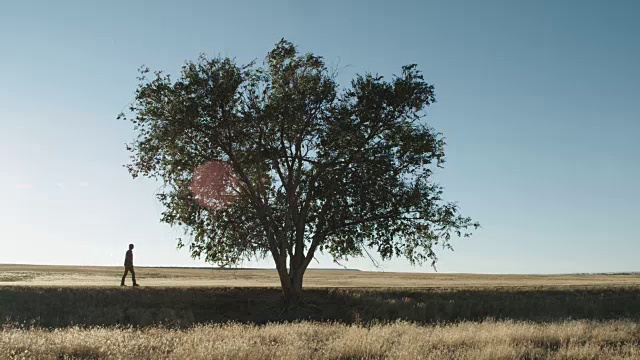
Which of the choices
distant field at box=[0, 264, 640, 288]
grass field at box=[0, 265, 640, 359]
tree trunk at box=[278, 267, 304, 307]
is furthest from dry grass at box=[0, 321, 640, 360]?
distant field at box=[0, 264, 640, 288]

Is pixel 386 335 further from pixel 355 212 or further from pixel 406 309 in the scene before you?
pixel 355 212

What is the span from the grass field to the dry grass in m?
0.05

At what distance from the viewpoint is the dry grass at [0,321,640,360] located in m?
14.3

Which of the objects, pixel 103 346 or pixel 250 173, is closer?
pixel 103 346

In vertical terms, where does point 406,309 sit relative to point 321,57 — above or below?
below

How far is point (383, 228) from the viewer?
104 ft

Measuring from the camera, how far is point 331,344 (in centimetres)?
1631

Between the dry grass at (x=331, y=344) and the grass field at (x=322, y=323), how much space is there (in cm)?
5

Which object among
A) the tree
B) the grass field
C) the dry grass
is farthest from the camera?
the tree

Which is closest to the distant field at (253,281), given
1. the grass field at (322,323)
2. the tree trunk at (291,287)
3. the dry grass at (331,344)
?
the grass field at (322,323)

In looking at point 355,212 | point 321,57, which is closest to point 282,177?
point 355,212

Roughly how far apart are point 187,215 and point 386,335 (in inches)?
595

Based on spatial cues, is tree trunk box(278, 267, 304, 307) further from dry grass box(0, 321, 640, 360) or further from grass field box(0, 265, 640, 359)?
dry grass box(0, 321, 640, 360)

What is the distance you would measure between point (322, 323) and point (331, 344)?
19.5 feet
